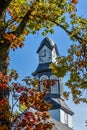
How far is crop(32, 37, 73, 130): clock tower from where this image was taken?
84.8 m

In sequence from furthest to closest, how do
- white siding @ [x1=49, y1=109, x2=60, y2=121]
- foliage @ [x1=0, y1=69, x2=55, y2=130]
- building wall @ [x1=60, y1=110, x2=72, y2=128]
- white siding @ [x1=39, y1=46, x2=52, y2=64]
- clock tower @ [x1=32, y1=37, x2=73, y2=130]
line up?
1. white siding @ [x1=39, y1=46, x2=52, y2=64]
2. building wall @ [x1=60, y1=110, x2=72, y2=128]
3. clock tower @ [x1=32, y1=37, x2=73, y2=130]
4. white siding @ [x1=49, y1=109, x2=60, y2=121]
5. foliage @ [x1=0, y1=69, x2=55, y2=130]

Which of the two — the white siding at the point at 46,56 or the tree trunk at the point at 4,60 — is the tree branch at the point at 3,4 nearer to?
the tree trunk at the point at 4,60

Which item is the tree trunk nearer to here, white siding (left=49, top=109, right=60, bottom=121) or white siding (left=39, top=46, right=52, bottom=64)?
white siding (left=49, top=109, right=60, bottom=121)

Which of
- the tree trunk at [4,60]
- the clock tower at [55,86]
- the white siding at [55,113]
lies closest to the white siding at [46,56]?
the clock tower at [55,86]

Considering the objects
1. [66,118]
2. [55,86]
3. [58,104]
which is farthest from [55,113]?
[55,86]

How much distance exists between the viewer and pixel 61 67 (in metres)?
20.2

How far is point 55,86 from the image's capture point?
9225 cm

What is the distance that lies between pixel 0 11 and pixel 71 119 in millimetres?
74921

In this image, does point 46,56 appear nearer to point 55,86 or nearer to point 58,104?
point 55,86

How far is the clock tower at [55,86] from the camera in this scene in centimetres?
8475

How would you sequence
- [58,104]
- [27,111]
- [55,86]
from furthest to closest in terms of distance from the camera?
[55,86], [58,104], [27,111]

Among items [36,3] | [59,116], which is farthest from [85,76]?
[59,116]

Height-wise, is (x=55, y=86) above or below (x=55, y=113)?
above

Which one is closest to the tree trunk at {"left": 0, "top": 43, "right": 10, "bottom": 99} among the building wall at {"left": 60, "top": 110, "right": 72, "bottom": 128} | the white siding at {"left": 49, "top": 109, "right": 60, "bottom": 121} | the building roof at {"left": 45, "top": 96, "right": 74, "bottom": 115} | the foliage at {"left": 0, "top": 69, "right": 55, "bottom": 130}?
the foliage at {"left": 0, "top": 69, "right": 55, "bottom": 130}
